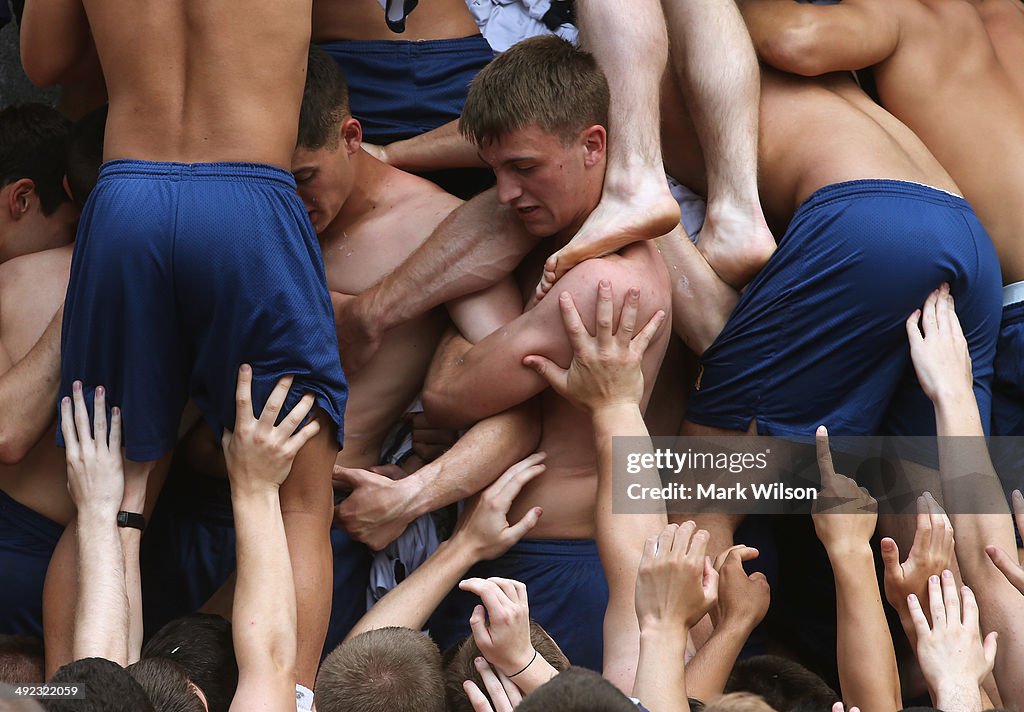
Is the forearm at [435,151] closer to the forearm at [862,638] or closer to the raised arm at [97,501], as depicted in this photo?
the raised arm at [97,501]

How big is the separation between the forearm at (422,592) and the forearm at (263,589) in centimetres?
34

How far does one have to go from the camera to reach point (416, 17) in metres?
3.85

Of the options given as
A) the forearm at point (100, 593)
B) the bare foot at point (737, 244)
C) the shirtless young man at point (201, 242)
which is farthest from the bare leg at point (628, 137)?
the forearm at point (100, 593)

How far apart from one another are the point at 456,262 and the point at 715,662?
1119mm

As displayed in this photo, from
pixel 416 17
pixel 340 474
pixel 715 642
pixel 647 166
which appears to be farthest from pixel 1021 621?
pixel 416 17

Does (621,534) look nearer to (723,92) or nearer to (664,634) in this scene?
(664,634)

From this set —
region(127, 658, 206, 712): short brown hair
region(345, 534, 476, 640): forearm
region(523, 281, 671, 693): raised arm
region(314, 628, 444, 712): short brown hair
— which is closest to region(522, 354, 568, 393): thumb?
region(523, 281, 671, 693): raised arm

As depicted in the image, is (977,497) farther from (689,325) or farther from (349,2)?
(349,2)

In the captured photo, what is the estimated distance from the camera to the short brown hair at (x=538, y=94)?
10.2 feet

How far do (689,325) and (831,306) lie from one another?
36 cm

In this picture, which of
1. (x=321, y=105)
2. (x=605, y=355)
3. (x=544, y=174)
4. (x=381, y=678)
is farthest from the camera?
(x=321, y=105)

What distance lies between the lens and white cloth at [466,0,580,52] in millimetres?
3895

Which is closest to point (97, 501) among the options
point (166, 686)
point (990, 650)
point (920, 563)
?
point (166, 686)

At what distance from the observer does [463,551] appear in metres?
3.18
